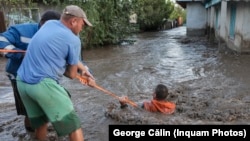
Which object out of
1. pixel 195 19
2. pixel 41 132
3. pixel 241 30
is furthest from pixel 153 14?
pixel 41 132

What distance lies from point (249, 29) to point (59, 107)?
9682 millimetres

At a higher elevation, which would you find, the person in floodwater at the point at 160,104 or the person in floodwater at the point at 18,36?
the person in floodwater at the point at 18,36

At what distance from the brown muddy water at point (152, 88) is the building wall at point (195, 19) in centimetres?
1111

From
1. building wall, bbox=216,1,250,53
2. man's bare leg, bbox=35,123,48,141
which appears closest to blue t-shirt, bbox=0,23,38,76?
man's bare leg, bbox=35,123,48,141

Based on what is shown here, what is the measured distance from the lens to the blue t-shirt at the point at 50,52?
3.12 metres

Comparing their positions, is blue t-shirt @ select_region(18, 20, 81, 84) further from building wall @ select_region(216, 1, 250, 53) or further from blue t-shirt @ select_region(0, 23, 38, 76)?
building wall @ select_region(216, 1, 250, 53)

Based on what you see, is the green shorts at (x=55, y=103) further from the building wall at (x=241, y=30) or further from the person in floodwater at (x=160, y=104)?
the building wall at (x=241, y=30)

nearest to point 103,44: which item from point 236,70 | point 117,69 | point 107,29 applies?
point 107,29

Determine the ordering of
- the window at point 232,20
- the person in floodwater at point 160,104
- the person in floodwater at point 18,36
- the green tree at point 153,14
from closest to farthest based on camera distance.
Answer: the person in floodwater at point 18,36 < the person in floodwater at point 160,104 < the window at point 232,20 < the green tree at point 153,14

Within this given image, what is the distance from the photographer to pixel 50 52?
3.14 metres

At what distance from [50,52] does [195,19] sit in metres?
21.9

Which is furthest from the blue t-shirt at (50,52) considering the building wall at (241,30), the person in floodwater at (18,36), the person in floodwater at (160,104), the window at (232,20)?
the window at (232,20)

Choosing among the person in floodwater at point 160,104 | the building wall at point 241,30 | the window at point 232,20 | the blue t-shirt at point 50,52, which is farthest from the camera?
the window at point 232,20

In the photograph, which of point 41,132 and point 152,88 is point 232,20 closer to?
point 152,88
